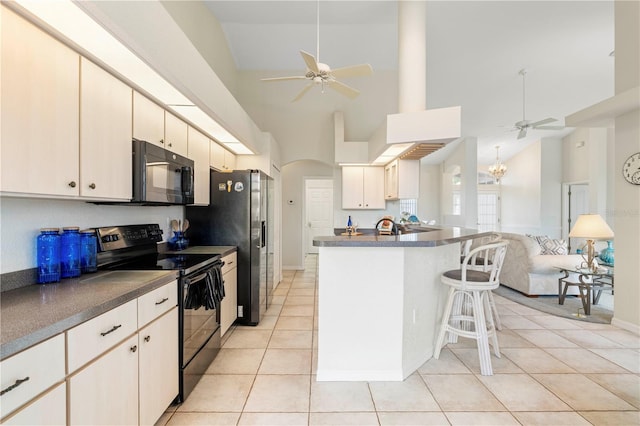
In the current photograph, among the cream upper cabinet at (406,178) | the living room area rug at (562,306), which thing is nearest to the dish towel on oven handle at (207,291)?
the cream upper cabinet at (406,178)

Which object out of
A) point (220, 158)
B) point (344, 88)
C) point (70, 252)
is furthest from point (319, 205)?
point (70, 252)

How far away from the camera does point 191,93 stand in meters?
2.21

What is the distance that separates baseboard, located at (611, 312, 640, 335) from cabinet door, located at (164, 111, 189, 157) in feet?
15.8

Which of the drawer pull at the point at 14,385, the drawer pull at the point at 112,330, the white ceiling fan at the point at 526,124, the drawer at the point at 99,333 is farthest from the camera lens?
the white ceiling fan at the point at 526,124

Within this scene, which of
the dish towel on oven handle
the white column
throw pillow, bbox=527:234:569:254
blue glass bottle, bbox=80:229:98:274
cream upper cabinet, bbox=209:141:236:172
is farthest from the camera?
throw pillow, bbox=527:234:569:254

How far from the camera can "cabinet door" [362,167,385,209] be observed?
582 cm

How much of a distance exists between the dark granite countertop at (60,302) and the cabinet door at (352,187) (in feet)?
14.2

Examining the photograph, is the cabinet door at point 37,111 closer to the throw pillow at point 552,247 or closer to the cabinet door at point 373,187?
the cabinet door at point 373,187

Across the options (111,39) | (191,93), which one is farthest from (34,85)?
(191,93)

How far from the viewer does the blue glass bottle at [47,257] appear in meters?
1.59

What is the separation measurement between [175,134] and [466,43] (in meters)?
4.49

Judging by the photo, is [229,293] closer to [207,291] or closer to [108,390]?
[207,291]

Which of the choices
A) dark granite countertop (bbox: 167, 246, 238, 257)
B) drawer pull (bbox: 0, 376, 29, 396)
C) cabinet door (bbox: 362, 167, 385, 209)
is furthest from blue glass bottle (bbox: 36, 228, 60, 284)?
cabinet door (bbox: 362, 167, 385, 209)

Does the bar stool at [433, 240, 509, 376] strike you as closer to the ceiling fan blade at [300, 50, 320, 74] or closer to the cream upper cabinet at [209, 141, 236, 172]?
the ceiling fan blade at [300, 50, 320, 74]
